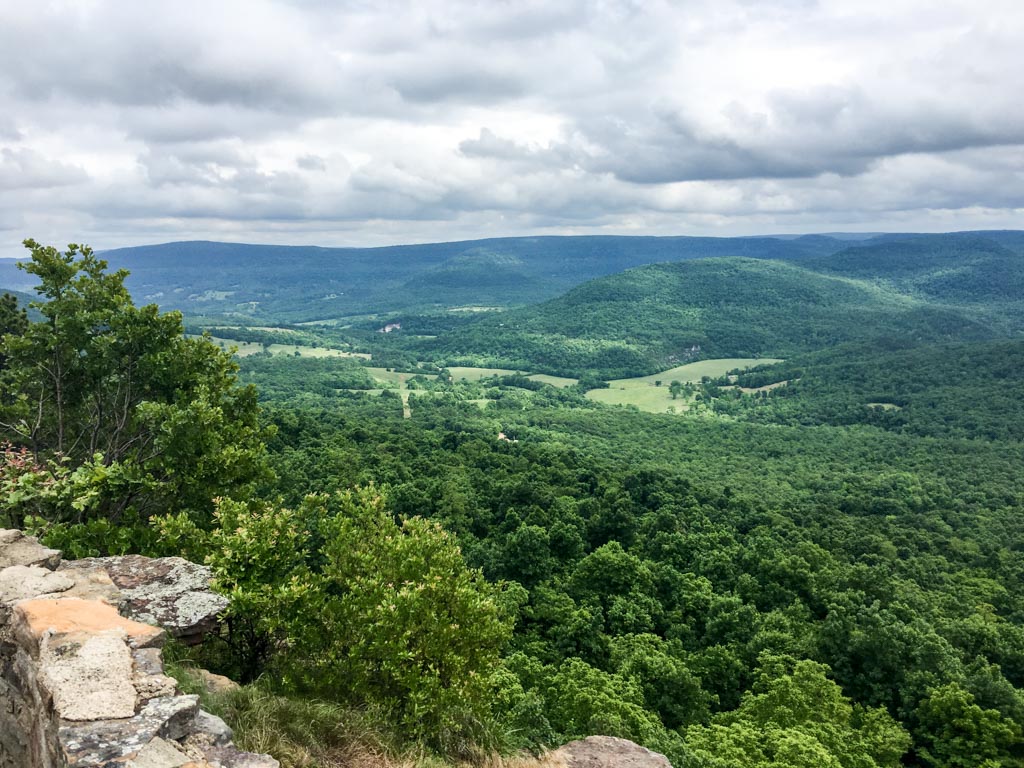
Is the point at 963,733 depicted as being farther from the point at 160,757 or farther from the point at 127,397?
the point at 127,397

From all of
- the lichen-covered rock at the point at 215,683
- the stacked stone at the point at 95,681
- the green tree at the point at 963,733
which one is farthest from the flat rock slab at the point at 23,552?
the green tree at the point at 963,733

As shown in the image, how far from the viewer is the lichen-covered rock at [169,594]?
13266mm

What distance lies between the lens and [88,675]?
954 cm

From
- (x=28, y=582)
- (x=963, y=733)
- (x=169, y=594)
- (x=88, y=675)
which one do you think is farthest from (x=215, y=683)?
(x=963, y=733)

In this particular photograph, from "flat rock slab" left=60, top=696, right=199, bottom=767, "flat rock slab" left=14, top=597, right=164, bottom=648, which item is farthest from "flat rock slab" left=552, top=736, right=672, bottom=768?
"flat rock slab" left=14, top=597, right=164, bottom=648

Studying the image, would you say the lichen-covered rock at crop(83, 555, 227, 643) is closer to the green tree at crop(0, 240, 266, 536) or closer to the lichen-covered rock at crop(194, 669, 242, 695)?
the lichen-covered rock at crop(194, 669, 242, 695)

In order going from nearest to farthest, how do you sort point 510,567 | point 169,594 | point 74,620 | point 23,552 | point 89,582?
1. point 74,620
2. point 89,582
3. point 169,594
4. point 23,552
5. point 510,567

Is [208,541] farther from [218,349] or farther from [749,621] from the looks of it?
[749,621]

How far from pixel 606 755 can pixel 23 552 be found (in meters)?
14.7

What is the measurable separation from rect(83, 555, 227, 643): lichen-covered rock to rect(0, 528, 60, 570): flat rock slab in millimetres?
941

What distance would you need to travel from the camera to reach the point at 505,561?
4878cm

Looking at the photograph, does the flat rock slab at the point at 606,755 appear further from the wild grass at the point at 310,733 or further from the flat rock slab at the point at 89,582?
the flat rock slab at the point at 89,582

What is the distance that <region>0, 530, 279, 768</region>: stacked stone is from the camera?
866 centimetres

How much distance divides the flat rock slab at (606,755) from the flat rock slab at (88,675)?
31.4 feet
